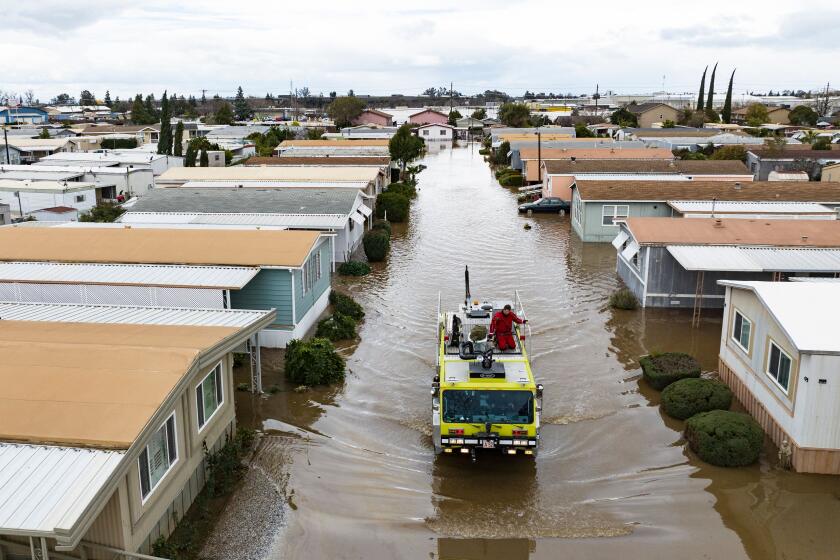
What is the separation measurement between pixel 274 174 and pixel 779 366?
34601 mm

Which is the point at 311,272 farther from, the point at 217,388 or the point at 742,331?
the point at 742,331

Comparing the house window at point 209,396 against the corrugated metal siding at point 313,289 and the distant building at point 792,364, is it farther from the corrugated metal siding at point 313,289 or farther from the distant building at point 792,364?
the distant building at point 792,364

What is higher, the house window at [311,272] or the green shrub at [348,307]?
the house window at [311,272]

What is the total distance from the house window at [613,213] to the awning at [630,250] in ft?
32.2

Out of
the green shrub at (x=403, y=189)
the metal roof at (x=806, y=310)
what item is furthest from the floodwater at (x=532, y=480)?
the green shrub at (x=403, y=189)

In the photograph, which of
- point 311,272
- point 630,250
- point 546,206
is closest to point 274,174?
point 546,206

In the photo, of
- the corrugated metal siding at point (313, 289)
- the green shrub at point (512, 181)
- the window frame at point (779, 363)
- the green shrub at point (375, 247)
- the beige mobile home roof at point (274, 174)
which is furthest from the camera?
the green shrub at point (512, 181)

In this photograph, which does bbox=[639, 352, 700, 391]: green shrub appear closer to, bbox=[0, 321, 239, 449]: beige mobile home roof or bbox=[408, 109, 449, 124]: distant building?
bbox=[0, 321, 239, 449]: beige mobile home roof

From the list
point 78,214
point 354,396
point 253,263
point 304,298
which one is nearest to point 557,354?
point 354,396

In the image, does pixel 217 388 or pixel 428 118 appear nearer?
pixel 217 388

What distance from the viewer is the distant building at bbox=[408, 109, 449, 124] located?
402 feet

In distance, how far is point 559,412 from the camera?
17.2m

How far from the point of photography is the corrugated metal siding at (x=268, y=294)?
67.8 feet

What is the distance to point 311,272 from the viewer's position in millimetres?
22844
